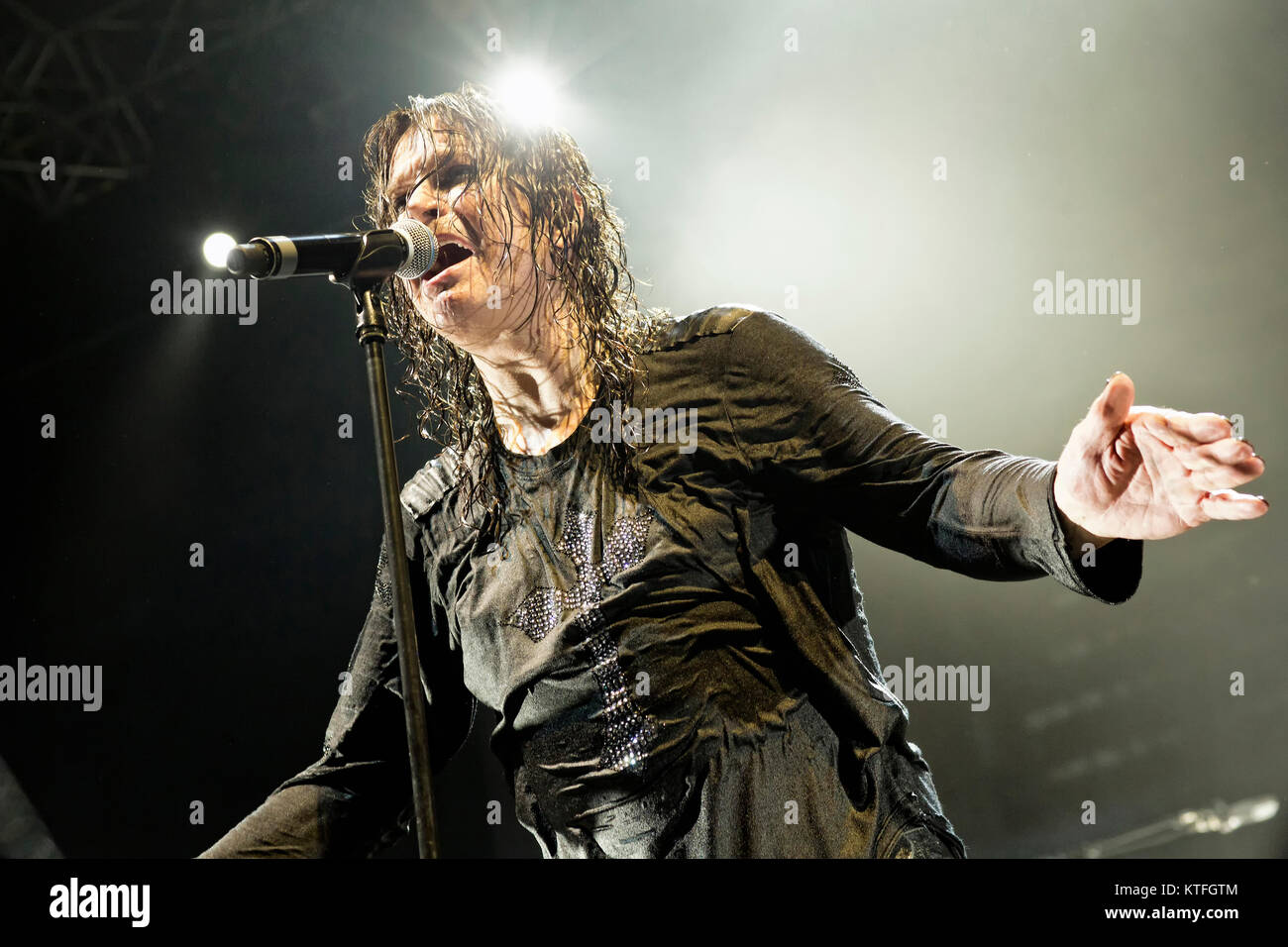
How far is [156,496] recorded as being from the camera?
2533 mm

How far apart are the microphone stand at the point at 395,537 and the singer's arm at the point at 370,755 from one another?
522mm

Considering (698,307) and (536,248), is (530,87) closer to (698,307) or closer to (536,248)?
(698,307)

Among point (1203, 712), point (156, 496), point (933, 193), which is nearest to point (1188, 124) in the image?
point (933, 193)

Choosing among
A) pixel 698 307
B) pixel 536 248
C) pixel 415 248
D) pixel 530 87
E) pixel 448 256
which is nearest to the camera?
pixel 415 248

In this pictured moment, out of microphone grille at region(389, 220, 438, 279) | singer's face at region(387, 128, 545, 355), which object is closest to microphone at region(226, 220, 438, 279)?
microphone grille at region(389, 220, 438, 279)

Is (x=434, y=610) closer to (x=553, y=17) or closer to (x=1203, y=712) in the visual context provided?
(x=553, y=17)

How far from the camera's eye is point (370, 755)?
5.61 feet

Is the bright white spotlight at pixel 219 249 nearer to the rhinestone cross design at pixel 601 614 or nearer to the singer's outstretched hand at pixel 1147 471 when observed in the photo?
the rhinestone cross design at pixel 601 614

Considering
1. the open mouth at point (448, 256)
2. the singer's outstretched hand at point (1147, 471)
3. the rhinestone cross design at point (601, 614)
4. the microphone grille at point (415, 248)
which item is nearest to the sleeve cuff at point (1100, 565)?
the singer's outstretched hand at point (1147, 471)

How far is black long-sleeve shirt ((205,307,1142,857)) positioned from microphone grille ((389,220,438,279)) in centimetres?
37

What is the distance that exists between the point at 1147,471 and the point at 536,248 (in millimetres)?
1022

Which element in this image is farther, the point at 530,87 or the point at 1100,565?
the point at 530,87

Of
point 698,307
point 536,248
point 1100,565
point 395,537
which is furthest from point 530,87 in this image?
point 1100,565
